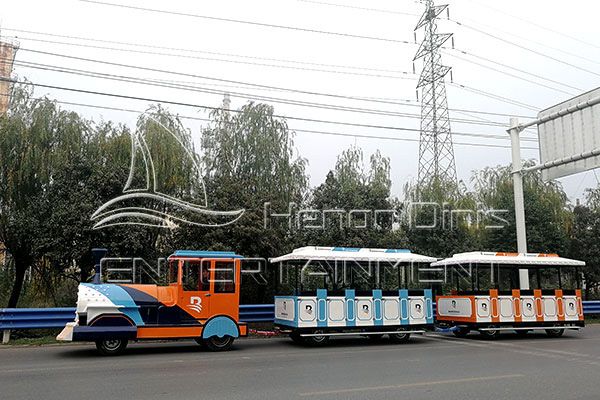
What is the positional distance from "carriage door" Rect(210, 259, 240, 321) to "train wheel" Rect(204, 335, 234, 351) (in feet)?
1.88

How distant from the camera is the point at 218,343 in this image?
12602 mm

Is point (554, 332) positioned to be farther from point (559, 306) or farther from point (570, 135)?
point (570, 135)

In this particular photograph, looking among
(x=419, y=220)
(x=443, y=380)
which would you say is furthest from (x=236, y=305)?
(x=419, y=220)

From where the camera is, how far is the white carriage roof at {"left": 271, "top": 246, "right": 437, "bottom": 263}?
14.2 m

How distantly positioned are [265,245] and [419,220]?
10616 millimetres

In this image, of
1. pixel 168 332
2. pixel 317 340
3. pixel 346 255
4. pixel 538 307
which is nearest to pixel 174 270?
pixel 168 332

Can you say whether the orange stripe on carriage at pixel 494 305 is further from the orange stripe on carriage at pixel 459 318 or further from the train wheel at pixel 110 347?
the train wheel at pixel 110 347

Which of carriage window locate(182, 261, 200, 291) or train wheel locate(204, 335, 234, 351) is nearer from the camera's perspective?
carriage window locate(182, 261, 200, 291)

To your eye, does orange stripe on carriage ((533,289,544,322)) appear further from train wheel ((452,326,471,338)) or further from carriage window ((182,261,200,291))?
carriage window ((182,261,200,291))

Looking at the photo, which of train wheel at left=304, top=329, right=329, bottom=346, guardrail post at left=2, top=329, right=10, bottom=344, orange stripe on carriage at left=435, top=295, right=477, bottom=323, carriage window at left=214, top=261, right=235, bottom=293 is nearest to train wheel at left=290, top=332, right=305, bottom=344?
train wheel at left=304, top=329, right=329, bottom=346

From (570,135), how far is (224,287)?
1257cm

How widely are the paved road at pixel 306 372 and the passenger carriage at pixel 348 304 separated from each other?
674 mm

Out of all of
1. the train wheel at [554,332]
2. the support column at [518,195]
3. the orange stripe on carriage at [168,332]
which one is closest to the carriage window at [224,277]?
the orange stripe on carriage at [168,332]

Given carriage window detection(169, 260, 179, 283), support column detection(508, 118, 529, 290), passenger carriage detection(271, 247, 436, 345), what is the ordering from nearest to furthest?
carriage window detection(169, 260, 179, 283)
passenger carriage detection(271, 247, 436, 345)
support column detection(508, 118, 529, 290)
